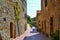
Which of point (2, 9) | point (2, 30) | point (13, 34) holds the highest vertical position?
point (2, 9)

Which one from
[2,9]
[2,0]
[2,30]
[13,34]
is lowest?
[13,34]

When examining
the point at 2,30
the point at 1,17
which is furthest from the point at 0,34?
the point at 1,17

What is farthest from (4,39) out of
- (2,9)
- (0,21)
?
(2,9)

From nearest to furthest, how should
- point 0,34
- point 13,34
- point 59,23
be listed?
1. point 0,34
2. point 59,23
3. point 13,34

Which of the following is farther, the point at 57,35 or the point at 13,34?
the point at 13,34

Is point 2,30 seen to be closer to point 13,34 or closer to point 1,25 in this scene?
point 1,25

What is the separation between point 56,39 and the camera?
8352mm

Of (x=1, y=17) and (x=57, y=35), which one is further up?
(x=1, y=17)

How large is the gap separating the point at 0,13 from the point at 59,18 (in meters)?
4.10

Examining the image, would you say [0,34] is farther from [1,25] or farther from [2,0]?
[2,0]

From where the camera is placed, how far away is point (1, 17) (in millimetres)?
8578

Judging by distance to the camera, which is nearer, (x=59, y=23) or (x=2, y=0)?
(x=2, y=0)

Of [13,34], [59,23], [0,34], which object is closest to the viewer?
[0,34]

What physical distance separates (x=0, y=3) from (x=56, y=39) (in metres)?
3.91
